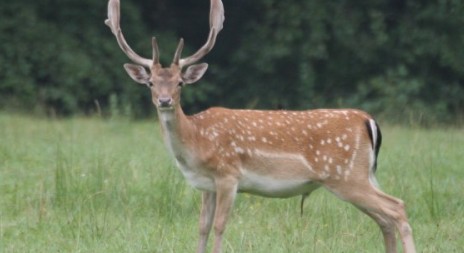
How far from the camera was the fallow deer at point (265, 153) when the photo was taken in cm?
802

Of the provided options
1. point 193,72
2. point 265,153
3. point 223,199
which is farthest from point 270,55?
point 223,199

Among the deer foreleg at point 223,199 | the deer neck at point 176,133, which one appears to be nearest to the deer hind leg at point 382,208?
the deer foreleg at point 223,199

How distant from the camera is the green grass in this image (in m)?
8.23

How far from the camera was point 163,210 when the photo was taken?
364 inches

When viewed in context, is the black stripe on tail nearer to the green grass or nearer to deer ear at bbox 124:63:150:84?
the green grass

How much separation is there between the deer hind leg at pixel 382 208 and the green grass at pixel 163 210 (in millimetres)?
240

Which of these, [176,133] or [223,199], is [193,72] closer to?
[176,133]

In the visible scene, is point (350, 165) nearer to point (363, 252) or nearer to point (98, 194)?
point (363, 252)

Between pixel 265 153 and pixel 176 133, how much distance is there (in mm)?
585

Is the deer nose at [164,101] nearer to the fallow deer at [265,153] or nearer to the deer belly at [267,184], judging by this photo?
the fallow deer at [265,153]

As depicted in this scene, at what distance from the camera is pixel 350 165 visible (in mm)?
8211

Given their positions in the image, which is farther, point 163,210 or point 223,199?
point 163,210

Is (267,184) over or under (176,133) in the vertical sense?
under

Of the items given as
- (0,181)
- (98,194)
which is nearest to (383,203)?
(98,194)
